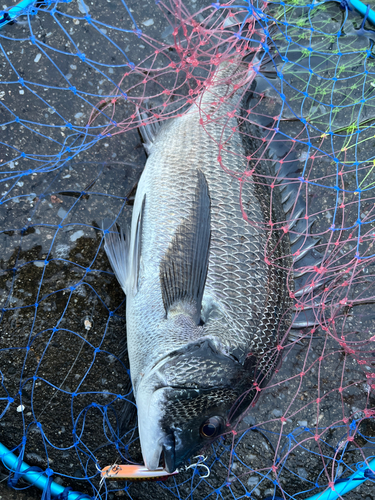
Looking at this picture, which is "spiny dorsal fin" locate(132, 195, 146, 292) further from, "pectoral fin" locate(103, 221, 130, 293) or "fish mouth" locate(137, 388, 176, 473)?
"fish mouth" locate(137, 388, 176, 473)

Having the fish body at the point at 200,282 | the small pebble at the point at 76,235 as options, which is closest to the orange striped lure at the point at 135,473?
the fish body at the point at 200,282

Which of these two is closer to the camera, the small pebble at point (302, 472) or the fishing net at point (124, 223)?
the fishing net at point (124, 223)

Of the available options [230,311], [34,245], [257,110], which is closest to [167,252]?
[230,311]

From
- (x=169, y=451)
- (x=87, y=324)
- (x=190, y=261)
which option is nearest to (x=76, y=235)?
(x=87, y=324)

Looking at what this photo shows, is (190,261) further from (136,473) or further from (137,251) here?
(136,473)

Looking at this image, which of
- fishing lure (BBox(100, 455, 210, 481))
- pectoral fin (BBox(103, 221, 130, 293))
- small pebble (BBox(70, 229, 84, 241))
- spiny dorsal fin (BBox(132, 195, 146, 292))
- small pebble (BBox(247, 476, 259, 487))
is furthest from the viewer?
small pebble (BBox(70, 229, 84, 241))

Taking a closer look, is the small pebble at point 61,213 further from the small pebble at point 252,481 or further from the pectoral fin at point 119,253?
the small pebble at point 252,481

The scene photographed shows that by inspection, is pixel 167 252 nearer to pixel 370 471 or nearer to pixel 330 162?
pixel 330 162

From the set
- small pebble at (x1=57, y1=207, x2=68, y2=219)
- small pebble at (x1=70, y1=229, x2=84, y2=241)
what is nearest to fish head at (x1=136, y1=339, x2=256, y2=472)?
small pebble at (x1=70, y1=229, x2=84, y2=241)
